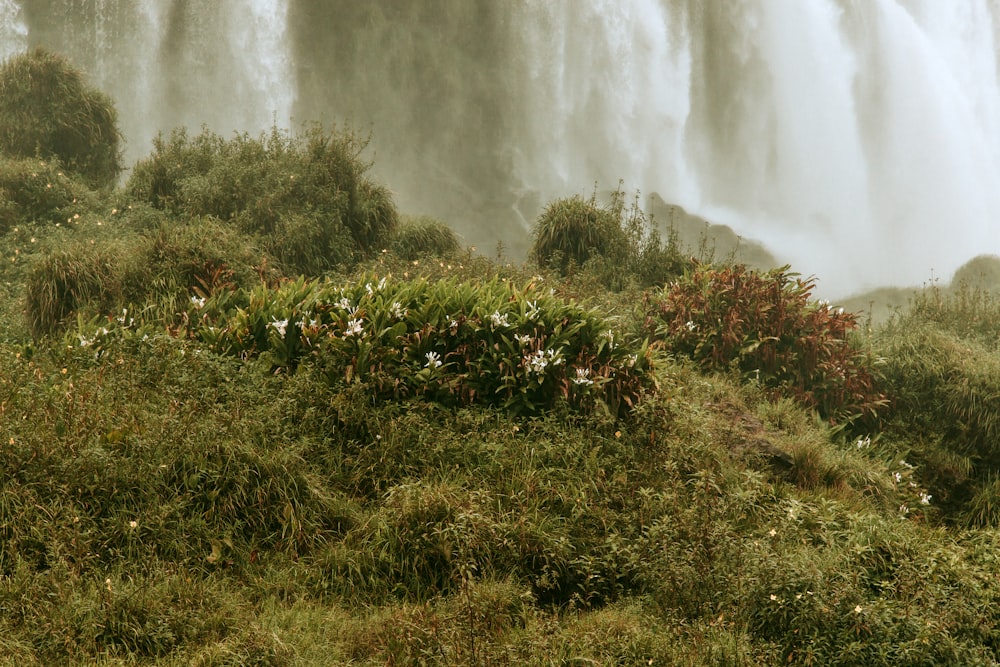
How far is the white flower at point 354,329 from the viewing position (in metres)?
6.19

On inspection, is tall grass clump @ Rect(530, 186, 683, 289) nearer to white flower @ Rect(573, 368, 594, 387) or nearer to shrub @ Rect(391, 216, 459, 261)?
shrub @ Rect(391, 216, 459, 261)

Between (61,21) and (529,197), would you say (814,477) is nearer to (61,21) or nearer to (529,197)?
(529,197)

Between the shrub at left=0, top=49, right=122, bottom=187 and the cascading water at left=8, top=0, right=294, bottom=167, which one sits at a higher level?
the cascading water at left=8, top=0, right=294, bottom=167

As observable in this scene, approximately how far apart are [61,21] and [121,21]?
1.41 m

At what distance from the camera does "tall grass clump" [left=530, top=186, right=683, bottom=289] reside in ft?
36.0

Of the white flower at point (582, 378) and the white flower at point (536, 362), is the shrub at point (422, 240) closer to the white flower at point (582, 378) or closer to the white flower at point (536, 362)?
the white flower at point (536, 362)

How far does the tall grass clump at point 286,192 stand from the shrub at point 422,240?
19cm

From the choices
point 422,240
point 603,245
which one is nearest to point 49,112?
point 422,240

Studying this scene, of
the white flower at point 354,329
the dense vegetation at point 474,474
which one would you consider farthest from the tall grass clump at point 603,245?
the white flower at point 354,329

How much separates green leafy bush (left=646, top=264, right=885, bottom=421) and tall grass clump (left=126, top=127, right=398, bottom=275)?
443 cm

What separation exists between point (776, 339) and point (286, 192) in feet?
20.3

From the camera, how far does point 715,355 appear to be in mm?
7922

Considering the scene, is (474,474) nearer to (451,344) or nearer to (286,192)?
(451,344)

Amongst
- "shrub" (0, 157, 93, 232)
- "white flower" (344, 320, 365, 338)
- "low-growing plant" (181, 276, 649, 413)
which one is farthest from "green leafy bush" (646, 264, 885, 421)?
"shrub" (0, 157, 93, 232)
